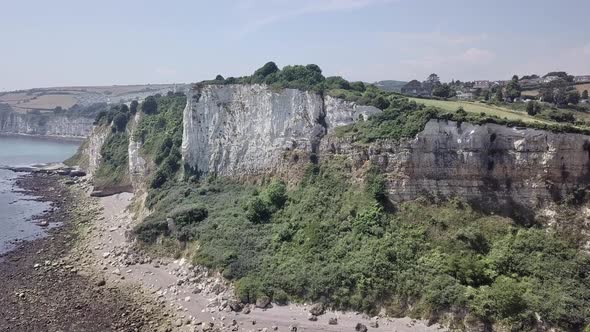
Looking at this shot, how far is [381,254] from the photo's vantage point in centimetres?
3575

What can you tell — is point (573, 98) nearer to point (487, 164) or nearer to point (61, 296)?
point (487, 164)

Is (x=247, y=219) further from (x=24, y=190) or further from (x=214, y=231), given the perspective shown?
(x=24, y=190)

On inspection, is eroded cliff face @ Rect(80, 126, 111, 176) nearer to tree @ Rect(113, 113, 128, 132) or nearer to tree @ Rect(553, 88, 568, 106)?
tree @ Rect(113, 113, 128, 132)

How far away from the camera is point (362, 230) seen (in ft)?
127

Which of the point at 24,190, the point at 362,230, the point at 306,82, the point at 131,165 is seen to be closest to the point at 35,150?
the point at 24,190

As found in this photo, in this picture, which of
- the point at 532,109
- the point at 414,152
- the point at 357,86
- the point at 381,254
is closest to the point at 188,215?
the point at 381,254

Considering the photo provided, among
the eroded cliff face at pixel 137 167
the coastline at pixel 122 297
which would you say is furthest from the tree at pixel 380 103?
the eroded cliff face at pixel 137 167

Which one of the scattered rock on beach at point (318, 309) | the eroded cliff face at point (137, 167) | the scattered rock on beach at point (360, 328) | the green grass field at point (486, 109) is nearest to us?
the scattered rock on beach at point (360, 328)

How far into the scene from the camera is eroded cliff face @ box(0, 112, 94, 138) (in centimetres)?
16412

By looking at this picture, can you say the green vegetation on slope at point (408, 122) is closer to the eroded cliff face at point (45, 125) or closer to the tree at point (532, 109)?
the tree at point (532, 109)

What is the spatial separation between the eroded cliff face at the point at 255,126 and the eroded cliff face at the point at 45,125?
115 meters

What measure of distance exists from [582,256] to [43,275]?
45.7 meters

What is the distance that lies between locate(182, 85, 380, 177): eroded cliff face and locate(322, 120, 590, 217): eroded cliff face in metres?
8.77

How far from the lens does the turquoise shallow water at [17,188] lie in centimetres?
5684
